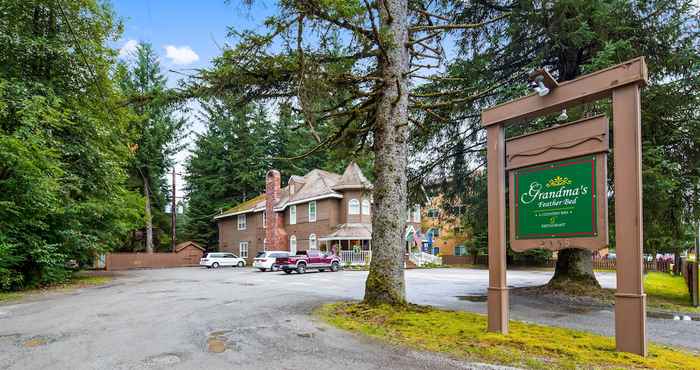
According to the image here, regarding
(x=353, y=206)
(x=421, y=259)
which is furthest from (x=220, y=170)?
(x=421, y=259)

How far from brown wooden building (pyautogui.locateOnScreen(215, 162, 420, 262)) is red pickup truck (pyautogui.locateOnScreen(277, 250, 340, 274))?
4485 millimetres

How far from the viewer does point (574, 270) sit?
13.4 m

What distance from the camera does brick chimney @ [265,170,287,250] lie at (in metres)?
37.9

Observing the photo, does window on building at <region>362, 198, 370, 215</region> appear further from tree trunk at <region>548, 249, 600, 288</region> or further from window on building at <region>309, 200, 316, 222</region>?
tree trunk at <region>548, 249, 600, 288</region>

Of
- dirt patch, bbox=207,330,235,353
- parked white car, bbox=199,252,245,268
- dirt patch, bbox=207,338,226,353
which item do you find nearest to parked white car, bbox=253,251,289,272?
parked white car, bbox=199,252,245,268

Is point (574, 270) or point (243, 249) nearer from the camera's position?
point (574, 270)

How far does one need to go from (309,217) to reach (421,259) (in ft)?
33.3

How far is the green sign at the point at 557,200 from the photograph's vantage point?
5.71 m

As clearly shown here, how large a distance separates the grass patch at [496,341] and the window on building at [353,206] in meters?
25.3

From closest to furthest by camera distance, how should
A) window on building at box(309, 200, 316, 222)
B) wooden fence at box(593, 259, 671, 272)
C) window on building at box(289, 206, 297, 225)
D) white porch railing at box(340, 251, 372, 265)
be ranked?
wooden fence at box(593, 259, 671, 272) → white porch railing at box(340, 251, 372, 265) → window on building at box(309, 200, 316, 222) → window on building at box(289, 206, 297, 225)

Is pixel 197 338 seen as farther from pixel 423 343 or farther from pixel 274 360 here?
pixel 423 343

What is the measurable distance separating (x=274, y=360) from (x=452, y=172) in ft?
34.6

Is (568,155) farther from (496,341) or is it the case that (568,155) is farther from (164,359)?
(164,359)

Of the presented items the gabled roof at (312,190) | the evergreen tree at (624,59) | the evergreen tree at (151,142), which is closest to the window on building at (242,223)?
the gabled roof at (312,190)
